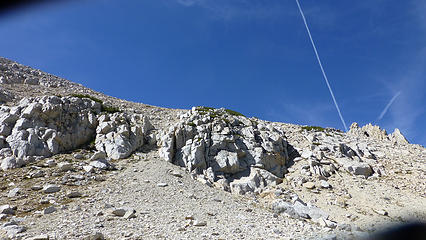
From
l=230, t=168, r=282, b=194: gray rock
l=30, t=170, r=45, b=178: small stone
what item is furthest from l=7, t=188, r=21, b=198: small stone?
l=230, t=168, r=282, b=194: gray rock

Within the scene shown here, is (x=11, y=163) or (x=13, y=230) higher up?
(x=11, y=163)

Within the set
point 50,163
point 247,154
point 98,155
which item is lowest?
point 50,163

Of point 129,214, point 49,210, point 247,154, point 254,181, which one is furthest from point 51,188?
point 247,154

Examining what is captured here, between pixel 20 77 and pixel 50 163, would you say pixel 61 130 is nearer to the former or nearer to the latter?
pixel 50 163

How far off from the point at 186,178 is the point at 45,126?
17826 millimetres

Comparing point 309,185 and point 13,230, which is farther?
A: point 309,185

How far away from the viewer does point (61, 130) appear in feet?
89.6

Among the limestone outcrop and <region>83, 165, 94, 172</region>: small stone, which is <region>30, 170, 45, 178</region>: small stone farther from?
the limestone outcrop

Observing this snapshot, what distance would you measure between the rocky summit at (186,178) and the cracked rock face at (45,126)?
12cm

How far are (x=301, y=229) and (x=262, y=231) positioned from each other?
3.45m

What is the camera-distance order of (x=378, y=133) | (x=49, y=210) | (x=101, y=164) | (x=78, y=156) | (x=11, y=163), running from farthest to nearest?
1. (x=378, y=133)
2. (x=78, y=156)
3. (x=101, y=164)
4. (x=11, y=163)
5. (x=49, y=210)

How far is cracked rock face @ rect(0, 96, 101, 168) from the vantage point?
918 inches

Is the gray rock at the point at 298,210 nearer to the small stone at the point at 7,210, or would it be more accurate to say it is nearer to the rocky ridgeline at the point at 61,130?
the rocky ridgeline at the point at 61,130

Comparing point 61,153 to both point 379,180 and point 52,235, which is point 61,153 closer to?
point 52,235
